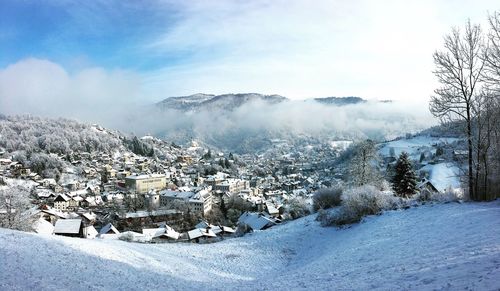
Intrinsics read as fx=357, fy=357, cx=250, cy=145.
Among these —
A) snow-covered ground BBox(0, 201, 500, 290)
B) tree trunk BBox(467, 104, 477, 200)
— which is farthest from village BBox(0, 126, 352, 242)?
tree trunk BBox(467, 104, 477, 200)

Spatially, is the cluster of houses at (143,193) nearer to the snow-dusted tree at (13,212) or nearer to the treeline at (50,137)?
the snow-dusted tree at (13,212)

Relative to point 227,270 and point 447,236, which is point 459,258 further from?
point 227,270

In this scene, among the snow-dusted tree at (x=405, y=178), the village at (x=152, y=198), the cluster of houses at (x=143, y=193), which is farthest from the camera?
the cluster of houses at (x=143, y=193)

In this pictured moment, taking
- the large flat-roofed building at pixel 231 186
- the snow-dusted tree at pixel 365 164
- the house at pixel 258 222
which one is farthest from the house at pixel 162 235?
the large flat-roofed building at pixel 231 186

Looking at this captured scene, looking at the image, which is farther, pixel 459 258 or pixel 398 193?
pixel 398 193

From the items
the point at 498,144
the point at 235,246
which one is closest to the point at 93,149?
the point at 235,246

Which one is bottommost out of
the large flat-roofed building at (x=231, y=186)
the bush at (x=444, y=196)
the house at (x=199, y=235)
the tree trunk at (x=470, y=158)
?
the large flat-roofed building at (x=231, y=186)

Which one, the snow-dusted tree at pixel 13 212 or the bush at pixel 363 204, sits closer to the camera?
the bush at pixel 363 204
